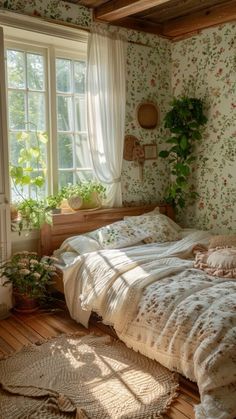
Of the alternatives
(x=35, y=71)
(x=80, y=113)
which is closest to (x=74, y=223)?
(x=80, y=113)

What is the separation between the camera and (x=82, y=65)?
4.00m

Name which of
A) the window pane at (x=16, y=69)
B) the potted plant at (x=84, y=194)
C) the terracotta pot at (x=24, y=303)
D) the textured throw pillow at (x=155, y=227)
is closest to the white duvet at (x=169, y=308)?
the textured throw pillow at (x=155, y=227)

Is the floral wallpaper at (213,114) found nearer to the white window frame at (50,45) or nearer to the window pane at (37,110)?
the white window frame at (50,45)

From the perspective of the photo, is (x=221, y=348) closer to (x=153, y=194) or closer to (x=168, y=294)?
(x=168, y=294)

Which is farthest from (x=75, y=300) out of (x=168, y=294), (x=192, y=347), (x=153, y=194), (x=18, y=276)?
(x=153, y=194)

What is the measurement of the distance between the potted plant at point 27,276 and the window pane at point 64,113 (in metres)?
1.27

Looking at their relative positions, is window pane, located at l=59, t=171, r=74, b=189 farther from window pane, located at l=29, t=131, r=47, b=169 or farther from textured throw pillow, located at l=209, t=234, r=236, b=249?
textured throw pillow, located at l=209, t=234, r=236, b=249

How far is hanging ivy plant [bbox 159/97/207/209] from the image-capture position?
4094 mm

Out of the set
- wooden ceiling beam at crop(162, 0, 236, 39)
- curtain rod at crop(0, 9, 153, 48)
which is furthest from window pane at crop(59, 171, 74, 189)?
wooden ceiling beam at crop(162, 0, 236, 39)

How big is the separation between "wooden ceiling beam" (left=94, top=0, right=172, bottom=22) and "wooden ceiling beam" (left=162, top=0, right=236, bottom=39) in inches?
18.9

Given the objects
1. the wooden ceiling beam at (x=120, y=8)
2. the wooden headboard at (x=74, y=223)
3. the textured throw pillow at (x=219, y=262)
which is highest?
the wooden ceiling beam at (x=120, y=8)

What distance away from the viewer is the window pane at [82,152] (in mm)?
4039

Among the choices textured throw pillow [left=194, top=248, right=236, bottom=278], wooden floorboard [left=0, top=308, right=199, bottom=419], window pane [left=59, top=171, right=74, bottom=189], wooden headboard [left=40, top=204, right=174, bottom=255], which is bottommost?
wooden floorboard [left=0, top=308, right=199, bottom=419]

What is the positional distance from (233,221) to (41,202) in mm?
1840
